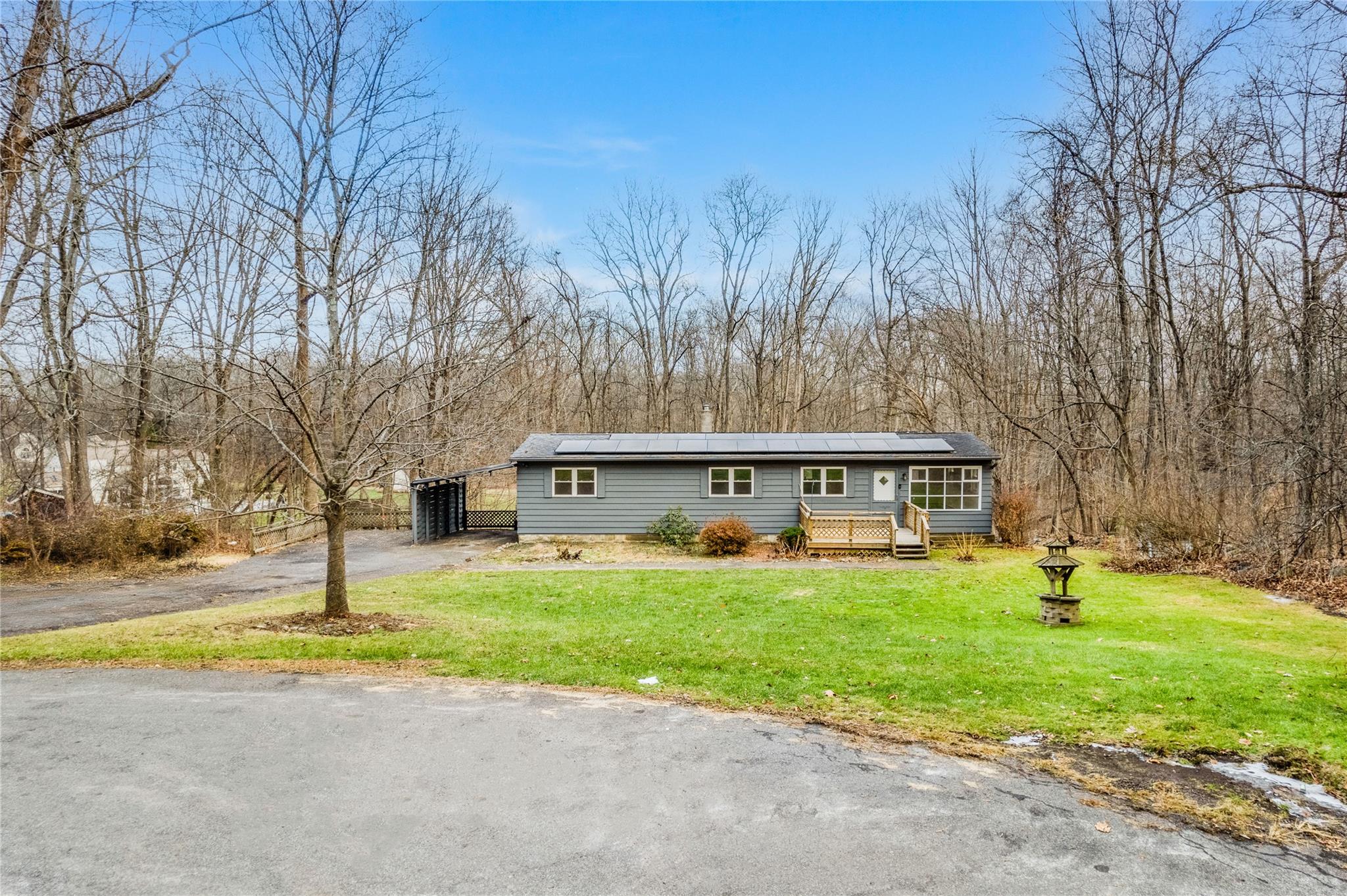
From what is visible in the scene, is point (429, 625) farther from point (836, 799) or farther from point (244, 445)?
point (244, 445)

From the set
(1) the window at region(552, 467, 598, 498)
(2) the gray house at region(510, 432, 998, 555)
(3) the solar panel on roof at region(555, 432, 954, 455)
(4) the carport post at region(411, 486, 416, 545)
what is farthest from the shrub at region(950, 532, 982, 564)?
(4) the carport post at region(411, 486, 416, 545)

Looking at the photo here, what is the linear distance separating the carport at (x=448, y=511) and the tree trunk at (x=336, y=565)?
10.9 m

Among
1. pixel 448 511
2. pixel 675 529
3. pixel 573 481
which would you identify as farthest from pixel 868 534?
pixel 448 511

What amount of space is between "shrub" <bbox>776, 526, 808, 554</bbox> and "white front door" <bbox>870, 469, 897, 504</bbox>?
2.71m

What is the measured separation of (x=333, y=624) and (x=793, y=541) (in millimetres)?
11869

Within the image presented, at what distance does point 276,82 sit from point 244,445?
18314 millimetres

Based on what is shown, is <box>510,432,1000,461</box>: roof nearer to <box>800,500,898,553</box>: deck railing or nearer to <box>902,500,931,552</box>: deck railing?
<box>902,500,931,552</box>: deck railing

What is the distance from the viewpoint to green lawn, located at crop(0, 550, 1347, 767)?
5.93 meters

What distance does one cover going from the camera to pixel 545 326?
32.8 metres

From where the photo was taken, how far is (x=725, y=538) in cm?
1736

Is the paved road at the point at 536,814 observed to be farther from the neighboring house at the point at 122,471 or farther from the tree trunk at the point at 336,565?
the neighboring house at the point at 122,471

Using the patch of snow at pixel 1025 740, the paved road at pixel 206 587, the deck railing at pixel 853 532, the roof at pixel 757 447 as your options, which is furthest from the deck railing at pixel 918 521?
the patch of snow at pixel 1025 740

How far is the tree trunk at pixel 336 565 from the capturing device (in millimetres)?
8992

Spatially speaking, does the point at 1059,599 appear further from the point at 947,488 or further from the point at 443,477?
the point at 443,477
